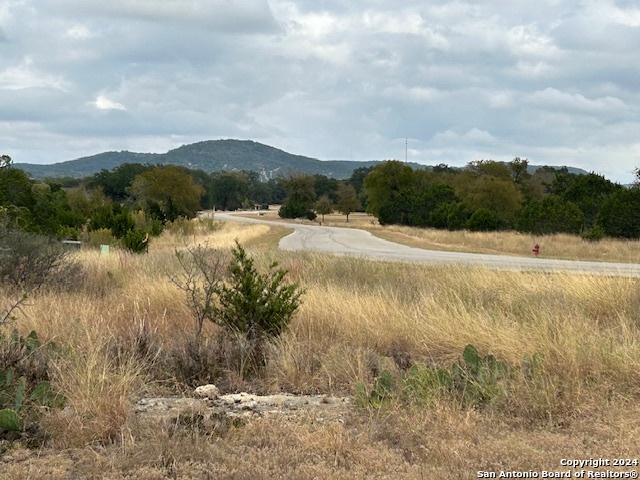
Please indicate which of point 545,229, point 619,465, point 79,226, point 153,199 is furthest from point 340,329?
point 153,199

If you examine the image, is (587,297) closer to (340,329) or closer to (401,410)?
(340,329)

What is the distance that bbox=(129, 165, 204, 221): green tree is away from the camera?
171ft

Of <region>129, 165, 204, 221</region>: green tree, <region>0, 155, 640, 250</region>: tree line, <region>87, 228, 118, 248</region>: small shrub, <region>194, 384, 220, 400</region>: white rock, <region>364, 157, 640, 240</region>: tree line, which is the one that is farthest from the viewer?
<region>129, 165, 204, 221</region>: green tree

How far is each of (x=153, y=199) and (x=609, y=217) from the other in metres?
36.8

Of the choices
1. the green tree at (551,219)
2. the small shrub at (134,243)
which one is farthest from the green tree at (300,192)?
the small shrub at (134,243)

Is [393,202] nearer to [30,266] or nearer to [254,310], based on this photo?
[30,266]

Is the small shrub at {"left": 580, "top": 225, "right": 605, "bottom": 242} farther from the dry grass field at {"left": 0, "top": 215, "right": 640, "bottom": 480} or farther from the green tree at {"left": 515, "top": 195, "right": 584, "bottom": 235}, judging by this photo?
the dry grass field at {"left": 0, "top": 215, "right": 640, "bottom": 480}

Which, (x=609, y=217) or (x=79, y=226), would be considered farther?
(x=609, y=217)

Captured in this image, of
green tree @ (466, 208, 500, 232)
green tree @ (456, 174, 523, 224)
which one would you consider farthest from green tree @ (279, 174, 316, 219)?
green tree @ (466, 208, 500, 232)

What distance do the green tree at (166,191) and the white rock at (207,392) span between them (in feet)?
154

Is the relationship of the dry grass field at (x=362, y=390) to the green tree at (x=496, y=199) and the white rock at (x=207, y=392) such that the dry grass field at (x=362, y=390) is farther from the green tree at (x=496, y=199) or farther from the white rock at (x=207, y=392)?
the green tree at (x=496, y=199)

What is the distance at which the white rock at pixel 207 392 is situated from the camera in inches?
211

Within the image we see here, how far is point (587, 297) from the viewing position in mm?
9469

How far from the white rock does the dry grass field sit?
19 centimetres
